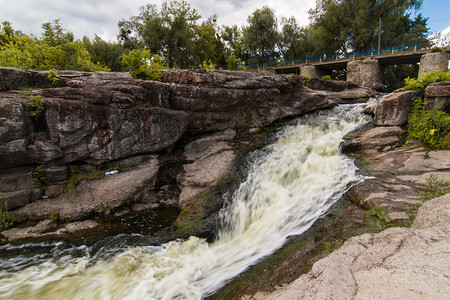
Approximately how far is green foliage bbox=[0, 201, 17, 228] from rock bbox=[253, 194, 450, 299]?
28.1 feet

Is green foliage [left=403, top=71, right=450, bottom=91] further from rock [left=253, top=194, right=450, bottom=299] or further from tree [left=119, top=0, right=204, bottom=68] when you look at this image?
tree [left=119, top=0, right=204, bottom=68]

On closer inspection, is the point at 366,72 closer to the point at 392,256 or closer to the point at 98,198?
the point at 392,256

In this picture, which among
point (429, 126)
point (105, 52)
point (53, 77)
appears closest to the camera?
point (53, 77)

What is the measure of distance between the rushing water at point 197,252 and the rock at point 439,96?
4.48m

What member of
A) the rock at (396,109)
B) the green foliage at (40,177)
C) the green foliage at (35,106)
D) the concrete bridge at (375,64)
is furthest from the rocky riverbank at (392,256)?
A: the concrete bridge at (375,64)

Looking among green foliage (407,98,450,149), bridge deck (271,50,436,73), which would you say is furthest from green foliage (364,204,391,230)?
bridge deck (271,50,436,73)

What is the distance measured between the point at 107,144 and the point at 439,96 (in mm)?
13475

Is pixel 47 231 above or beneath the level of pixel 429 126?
beneath

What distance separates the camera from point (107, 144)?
7.94 meters

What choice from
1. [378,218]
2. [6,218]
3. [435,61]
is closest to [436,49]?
[435,61]

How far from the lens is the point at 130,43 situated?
3497 cm

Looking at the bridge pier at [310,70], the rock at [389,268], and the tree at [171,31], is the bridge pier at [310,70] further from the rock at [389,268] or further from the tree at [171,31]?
the rock at [389,268]

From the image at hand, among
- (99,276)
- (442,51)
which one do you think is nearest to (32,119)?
(99,276)

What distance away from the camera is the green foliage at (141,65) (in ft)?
30.6
